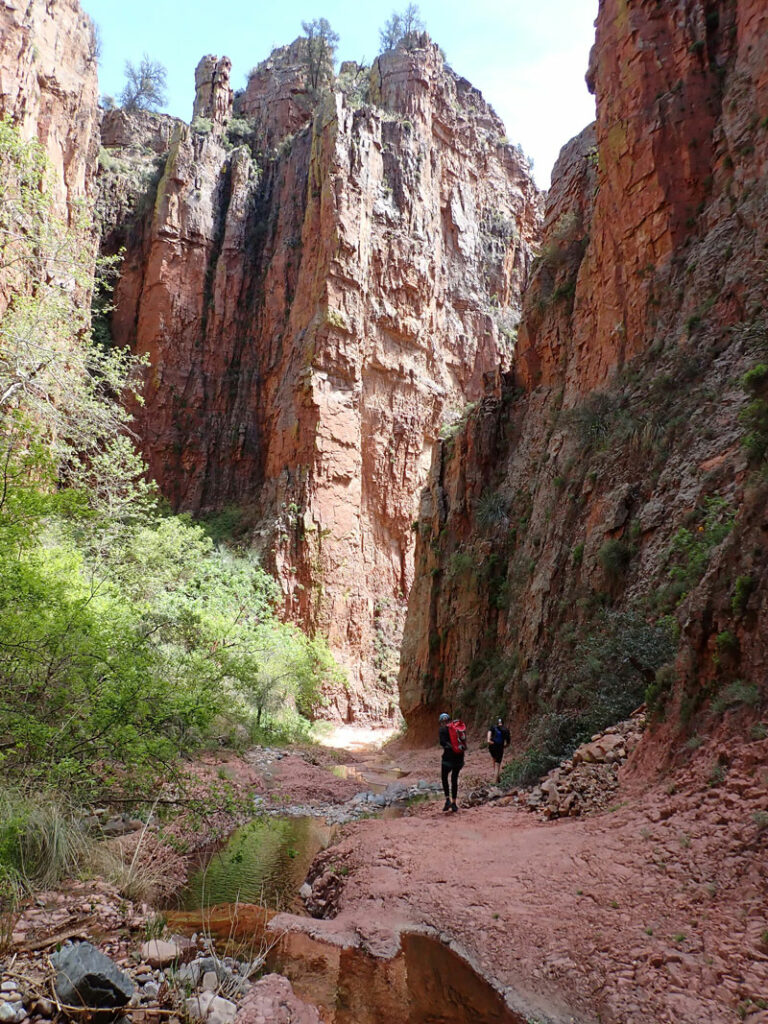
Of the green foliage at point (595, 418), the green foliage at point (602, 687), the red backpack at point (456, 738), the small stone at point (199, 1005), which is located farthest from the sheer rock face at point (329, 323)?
the small stone at point (199, 1005)

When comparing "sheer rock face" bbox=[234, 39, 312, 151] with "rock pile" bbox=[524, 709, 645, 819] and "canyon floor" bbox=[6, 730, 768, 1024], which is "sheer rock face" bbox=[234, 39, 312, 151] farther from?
"canyon floor" bbox=[6, 730, 768, 1024]

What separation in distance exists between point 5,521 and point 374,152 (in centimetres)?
3783

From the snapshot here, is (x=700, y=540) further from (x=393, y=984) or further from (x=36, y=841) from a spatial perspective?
(x=36, y=841)

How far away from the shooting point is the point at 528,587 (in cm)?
1789

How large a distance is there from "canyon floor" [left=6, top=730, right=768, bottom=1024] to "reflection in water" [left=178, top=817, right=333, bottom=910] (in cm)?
53

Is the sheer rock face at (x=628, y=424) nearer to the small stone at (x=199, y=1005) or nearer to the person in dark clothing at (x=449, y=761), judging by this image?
the person in dark clothing at (x=449, y=761)

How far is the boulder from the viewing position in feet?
13.4

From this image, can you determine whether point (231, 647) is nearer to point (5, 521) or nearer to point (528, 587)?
point (528, 587)

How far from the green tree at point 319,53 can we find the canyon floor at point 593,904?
5277 centimetres

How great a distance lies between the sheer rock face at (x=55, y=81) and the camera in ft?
76.9

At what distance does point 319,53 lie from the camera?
47594 millimetres

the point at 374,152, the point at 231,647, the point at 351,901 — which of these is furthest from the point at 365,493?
the point at 351,901

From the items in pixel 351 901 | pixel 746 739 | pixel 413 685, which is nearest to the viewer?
pixel 746 739

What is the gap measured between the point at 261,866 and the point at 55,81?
32.9 meters
